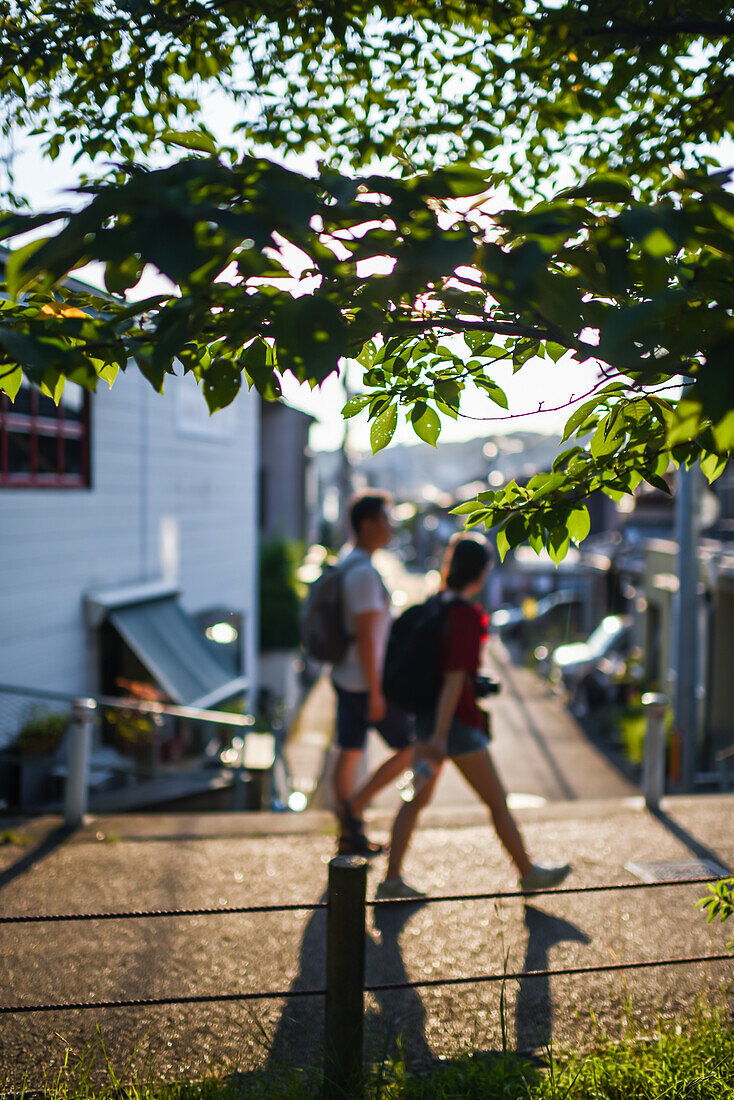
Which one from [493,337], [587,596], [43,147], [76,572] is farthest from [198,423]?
[587,596]

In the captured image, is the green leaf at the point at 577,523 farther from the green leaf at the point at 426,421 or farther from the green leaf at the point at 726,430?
the green leaf at the point at 726,430

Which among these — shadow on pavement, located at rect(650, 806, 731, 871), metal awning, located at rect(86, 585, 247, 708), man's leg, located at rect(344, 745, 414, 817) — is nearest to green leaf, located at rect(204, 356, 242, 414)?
man's leg, located at rect(344, 745, 414, 817)

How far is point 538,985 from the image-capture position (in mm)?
3555

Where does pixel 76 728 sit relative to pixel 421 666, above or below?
below

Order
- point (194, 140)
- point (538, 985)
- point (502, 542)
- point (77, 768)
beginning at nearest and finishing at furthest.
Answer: point (194, 140), point (502, 542), point (538, 985), point (77, 768)

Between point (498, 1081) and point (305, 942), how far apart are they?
1.35m

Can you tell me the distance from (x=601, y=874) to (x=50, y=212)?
429 cm

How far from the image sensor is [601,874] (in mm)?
4750

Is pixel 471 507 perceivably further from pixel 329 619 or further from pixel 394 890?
pixel 394 890

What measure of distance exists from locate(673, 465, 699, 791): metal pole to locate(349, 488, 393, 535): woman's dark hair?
711 cm

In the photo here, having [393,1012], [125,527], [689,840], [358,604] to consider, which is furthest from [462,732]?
[125,527]

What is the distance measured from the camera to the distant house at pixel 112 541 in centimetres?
878

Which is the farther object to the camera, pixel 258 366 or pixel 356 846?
pixel 356 846

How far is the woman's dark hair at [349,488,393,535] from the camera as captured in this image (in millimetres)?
4766
